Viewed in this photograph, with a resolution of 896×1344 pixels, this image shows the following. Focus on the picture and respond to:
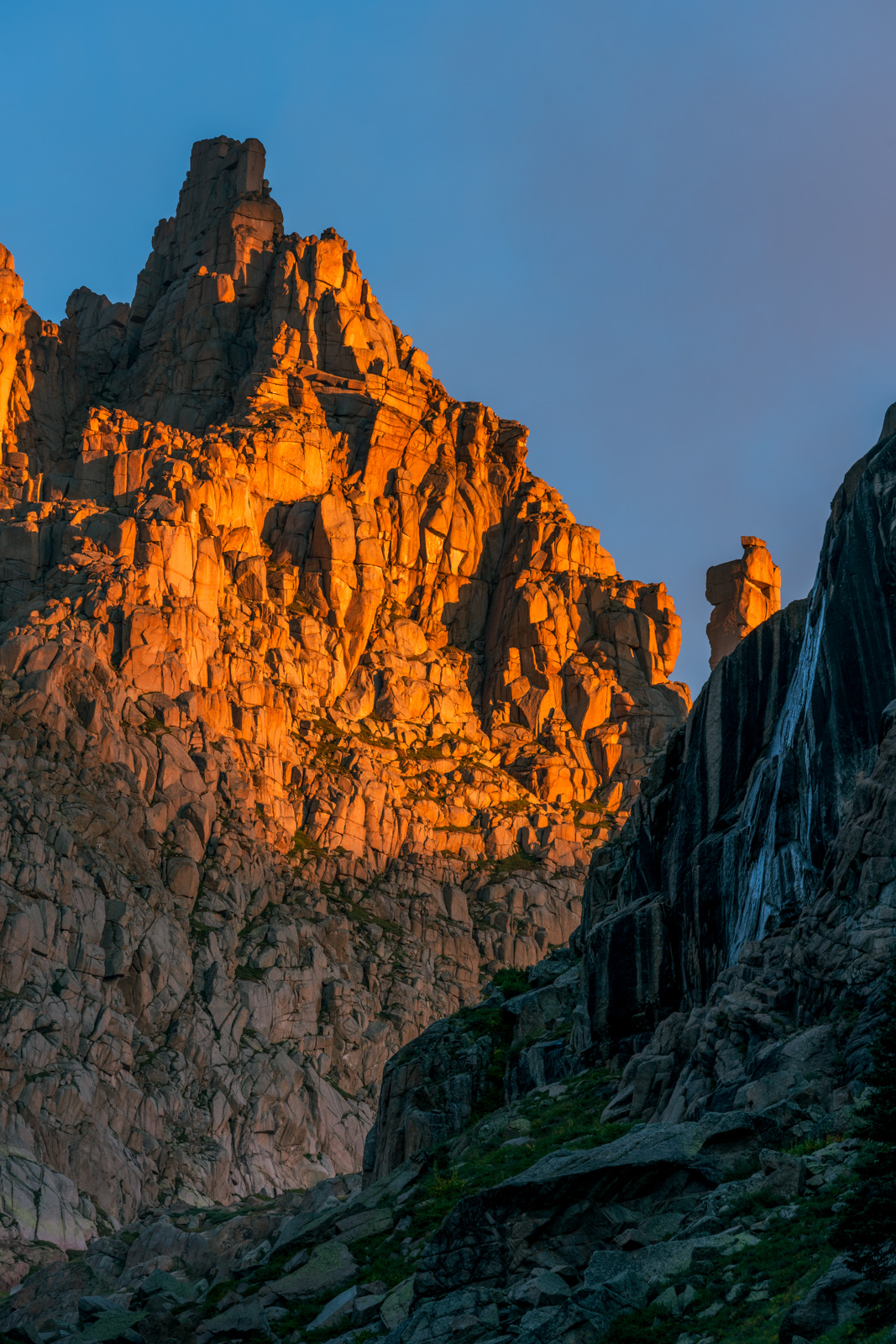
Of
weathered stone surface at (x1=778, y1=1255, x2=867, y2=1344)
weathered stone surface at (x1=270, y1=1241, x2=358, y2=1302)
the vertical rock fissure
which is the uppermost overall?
the vertical rock fissure

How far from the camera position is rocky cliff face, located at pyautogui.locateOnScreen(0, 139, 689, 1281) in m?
103

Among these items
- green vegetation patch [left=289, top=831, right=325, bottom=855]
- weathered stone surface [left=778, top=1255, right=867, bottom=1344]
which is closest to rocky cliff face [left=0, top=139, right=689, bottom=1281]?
green vegetation patch [left=289, top=831, right=325, bottom=855]

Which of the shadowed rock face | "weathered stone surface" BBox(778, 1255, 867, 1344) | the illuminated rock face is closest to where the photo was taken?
"weathered stone surface" BBox(778, 1255, 867, 1344)

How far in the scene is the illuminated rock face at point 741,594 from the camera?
170 m

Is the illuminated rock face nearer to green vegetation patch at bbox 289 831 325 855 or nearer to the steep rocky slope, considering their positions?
green vegetation patch at bbox 289 831 325 855

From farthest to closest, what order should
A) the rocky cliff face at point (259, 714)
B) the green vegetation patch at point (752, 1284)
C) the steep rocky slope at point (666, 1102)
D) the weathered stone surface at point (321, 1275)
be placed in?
the rocky cliff face at point (259, 714) → the weathered stone surface at point (321, 1275) → the steep rocky slope at point (666, 1102) → the green vegetation patch at point (752, 1284)

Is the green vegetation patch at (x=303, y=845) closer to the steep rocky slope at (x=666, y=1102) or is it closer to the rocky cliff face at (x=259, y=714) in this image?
the rocky cliff face at (x=259, y=714)

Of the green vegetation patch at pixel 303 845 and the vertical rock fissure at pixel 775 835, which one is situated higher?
the green vegetation patch at pixel 303 845

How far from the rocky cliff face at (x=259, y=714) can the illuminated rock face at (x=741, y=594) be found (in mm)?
6645

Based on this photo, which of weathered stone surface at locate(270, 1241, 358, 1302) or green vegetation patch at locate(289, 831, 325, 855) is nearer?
weathered stone surface at locate(270, 1241, 358, 1302)

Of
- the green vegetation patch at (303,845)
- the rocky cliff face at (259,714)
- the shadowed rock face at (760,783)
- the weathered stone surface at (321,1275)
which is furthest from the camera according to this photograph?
the green vegetation patch at (303,845)

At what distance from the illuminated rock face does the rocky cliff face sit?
262 inches

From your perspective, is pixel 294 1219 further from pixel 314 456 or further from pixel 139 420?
pixel 139 420

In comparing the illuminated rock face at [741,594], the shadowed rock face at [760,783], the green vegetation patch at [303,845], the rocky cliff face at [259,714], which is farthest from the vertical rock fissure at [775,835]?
the illuminated rock face at [741,594]
